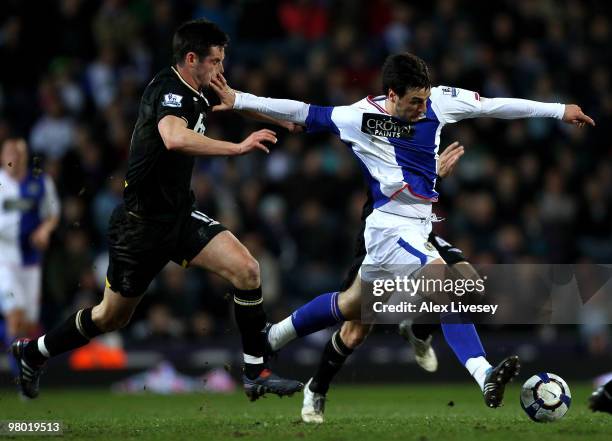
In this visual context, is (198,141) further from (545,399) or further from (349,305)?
(545,399)

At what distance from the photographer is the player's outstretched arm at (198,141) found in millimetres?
7258

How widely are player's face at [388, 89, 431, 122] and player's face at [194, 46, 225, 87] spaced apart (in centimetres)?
122

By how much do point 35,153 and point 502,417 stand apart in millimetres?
8189

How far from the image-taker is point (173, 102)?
7.72m

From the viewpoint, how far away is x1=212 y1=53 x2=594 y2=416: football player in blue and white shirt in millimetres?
8000

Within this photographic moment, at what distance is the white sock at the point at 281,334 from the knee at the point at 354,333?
1.22ft

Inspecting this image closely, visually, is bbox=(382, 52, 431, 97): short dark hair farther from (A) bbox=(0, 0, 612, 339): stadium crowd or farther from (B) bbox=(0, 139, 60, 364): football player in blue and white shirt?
(A) bbox=(0, 0, 612, 339): stadium crowd

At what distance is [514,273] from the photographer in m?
12.8

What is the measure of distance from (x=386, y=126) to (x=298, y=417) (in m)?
2.32

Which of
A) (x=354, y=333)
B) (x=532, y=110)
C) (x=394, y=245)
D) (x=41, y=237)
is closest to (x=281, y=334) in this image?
(x=354, y=333)

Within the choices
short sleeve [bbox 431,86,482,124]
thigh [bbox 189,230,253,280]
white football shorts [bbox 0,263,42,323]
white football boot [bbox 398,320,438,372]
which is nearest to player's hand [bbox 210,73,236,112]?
thigh [bbox 189,230,253,280]

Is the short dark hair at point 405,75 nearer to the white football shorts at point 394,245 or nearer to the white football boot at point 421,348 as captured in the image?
the white football shorts at point 394,245

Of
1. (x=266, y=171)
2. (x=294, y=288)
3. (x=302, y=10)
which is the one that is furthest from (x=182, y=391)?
(x=302, y=10)

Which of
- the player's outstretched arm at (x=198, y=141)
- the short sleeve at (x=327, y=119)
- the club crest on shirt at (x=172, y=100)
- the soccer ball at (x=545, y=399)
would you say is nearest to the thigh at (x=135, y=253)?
the player's outstretched arm at (x=198, y=141)
